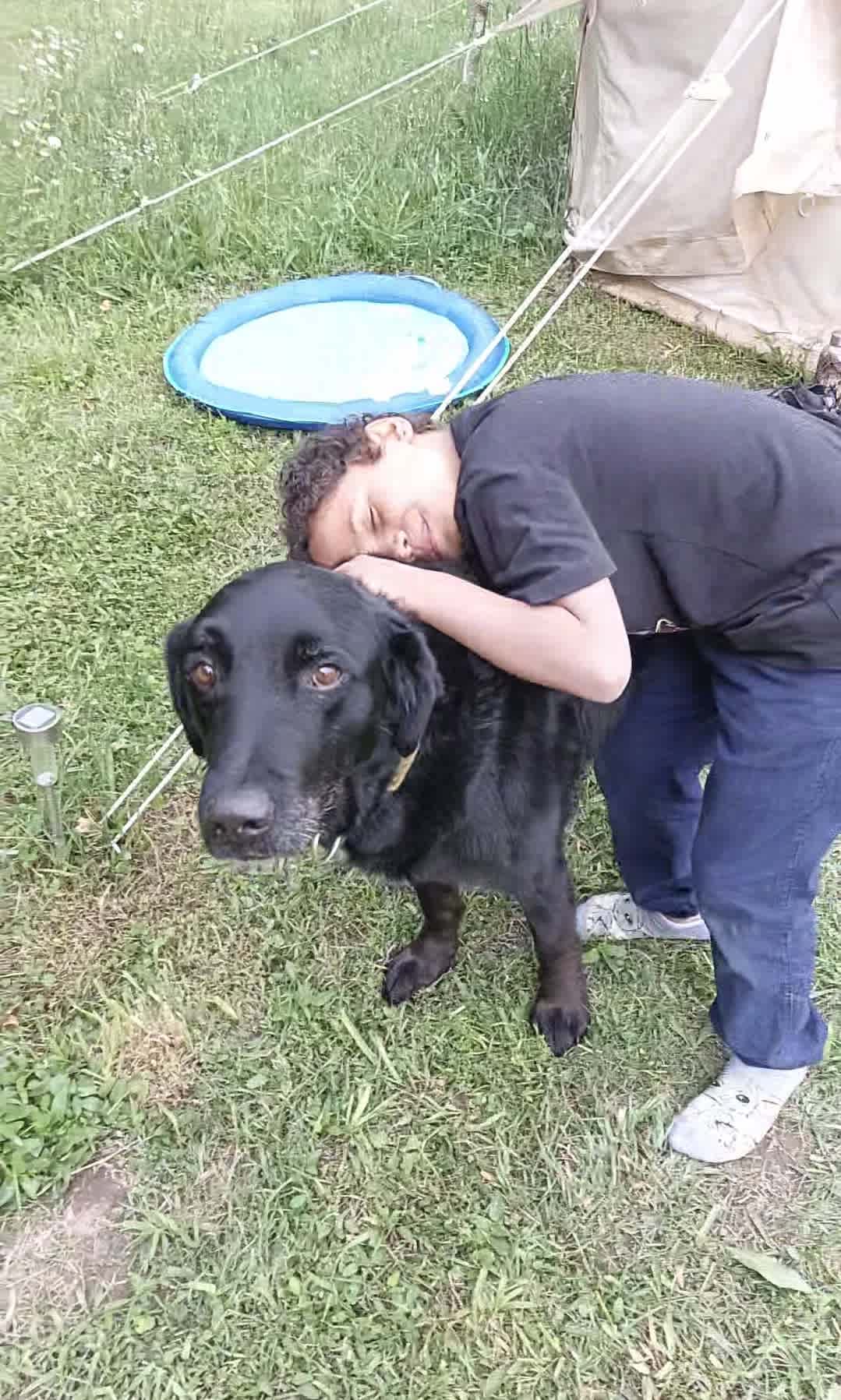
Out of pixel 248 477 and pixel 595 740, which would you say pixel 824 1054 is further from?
pixel 248 477

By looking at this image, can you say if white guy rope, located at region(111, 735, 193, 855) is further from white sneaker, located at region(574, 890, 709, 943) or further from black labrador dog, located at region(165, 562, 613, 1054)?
white sneaker, located at region(574, 890, 709, 943)

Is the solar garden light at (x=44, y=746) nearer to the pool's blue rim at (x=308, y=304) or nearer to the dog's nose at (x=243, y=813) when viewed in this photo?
the dog's nose at (x=243, y=813)

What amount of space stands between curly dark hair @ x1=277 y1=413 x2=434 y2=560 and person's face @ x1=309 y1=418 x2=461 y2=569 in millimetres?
17

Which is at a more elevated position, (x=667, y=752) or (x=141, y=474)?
(x=667, y=752)

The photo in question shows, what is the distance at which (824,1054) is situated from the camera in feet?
7.22

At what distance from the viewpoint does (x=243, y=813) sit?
145 centimetres

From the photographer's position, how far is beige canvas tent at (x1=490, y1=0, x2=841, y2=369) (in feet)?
12.3

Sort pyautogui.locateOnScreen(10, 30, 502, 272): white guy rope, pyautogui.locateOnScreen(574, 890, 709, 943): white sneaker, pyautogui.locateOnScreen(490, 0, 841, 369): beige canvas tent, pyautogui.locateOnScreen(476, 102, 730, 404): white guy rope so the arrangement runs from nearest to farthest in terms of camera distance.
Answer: pyautogui.locateOnScreen(574, 890, 709, 943): white sneaker < pyautogui.locateOnScreen(476, 102, 730, 404): white guy rope < pyautogui.locateOnScreen(490, 0, 841, 369): beige canvas tent < pyautogui.locateOnScreen(10, 30, 502, 272): white guy rope

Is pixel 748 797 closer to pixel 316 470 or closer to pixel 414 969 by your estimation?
pixel 414 969

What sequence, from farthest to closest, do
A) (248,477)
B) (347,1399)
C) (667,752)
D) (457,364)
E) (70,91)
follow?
(70,91) < (457,364) < (248,477) < (667,752) < (347,1399)

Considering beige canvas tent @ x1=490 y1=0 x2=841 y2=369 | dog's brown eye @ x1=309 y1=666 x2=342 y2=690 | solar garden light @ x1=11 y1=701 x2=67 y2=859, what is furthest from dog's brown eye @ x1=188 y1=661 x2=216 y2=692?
beige canvas tent @ x1=490 y1=0 x2=841 y2=369

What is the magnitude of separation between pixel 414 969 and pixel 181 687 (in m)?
0.91

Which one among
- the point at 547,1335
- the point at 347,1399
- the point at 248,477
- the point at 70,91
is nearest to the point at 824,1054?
the point at 547,1335

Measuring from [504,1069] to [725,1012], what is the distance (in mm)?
456
